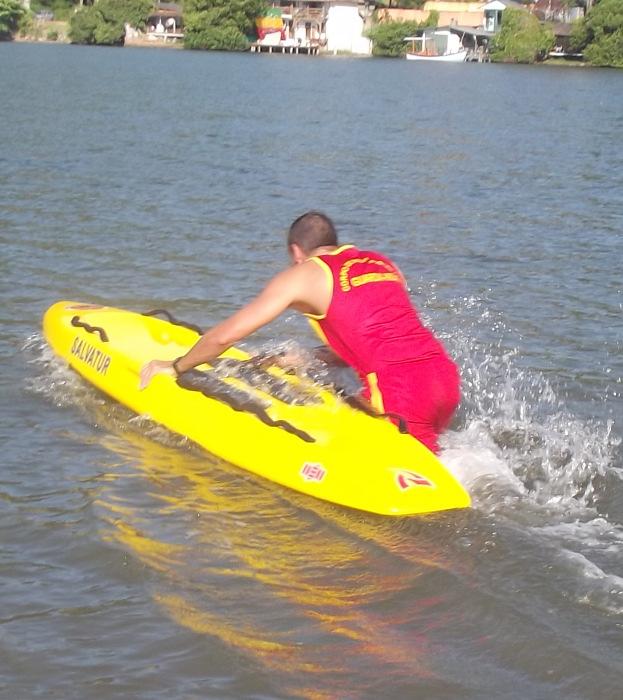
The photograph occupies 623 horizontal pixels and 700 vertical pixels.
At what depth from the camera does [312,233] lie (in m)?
6.37

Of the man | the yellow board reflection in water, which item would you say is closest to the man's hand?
the yellow board reflection in water

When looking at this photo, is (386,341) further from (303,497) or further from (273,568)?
(273,568)

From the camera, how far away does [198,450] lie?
701 cm

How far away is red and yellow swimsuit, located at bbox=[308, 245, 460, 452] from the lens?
624cm

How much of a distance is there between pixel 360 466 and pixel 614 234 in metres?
9.03

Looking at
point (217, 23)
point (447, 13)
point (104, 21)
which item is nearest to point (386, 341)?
point (217, 23)

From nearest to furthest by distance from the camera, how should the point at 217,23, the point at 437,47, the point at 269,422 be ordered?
1. the point at 269,422
2. the point at 217,23
3. the point at 437,47

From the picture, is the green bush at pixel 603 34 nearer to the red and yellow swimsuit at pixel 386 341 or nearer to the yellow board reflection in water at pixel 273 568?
the red and yellow swimsuit at pixel 386 341

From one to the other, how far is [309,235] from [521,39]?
7638 centimetres

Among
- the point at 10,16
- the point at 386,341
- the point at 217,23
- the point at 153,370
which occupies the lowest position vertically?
the point at 153,370

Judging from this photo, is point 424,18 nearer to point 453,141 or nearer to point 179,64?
point 179,64

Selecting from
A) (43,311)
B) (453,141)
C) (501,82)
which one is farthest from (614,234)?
(501,82)

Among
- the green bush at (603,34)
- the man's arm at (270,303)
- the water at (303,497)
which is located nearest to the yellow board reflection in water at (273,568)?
the water at (303,497)

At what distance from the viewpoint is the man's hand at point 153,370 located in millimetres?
7129
